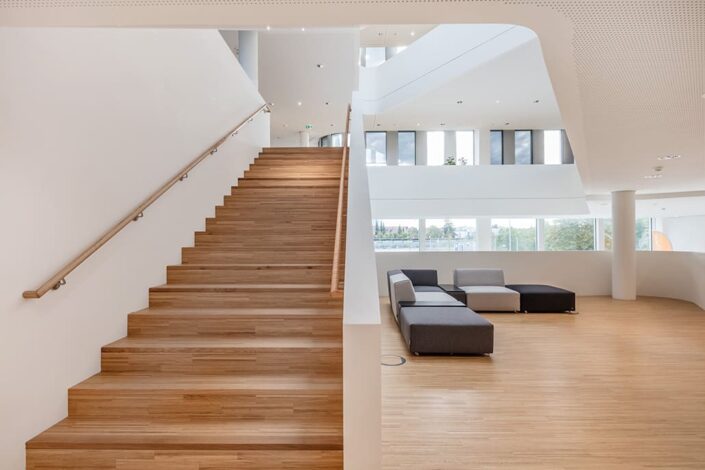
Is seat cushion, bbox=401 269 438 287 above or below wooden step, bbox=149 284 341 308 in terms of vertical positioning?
below

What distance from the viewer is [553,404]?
3535 mm

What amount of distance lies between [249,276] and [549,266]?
335 inches

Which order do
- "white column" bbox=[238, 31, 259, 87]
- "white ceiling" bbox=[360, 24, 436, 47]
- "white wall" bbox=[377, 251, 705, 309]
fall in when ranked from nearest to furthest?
"white column" bbox=[238, 31, 259, 87] → "white wall" bbox=[377, 251, 705, 309] → "white ceiling" bbox=[360, 24, 436, 47]

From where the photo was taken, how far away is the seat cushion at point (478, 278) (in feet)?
28.1

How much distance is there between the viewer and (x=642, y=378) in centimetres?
417

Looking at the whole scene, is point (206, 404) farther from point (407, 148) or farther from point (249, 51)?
point (407, 148)

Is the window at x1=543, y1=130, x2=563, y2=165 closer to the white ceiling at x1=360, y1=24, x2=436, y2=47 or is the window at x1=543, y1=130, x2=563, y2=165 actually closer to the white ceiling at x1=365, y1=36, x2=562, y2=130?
the white ceiling at x1=365, y1=36, x2=562, y2=130

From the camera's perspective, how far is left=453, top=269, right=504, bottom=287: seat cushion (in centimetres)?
857

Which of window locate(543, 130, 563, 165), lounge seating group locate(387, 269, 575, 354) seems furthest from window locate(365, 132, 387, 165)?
lounge seating group locate(387, 269, 575, 354)

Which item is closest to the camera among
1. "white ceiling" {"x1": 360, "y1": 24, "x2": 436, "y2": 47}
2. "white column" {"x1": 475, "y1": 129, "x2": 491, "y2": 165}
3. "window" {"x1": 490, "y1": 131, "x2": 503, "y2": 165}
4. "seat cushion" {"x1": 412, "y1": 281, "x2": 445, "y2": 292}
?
"seat cushion" {"x1": 412, "y1": 281, "x2": 445, "y2": 292}

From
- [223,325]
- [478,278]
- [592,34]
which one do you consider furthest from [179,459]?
[478,278]

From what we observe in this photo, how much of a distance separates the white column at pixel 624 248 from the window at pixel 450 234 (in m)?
6.57

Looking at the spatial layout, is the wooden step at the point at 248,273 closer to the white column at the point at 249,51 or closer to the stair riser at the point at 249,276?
the stair riser at the point at 249,276

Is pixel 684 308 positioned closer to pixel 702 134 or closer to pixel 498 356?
pixel 702 134
